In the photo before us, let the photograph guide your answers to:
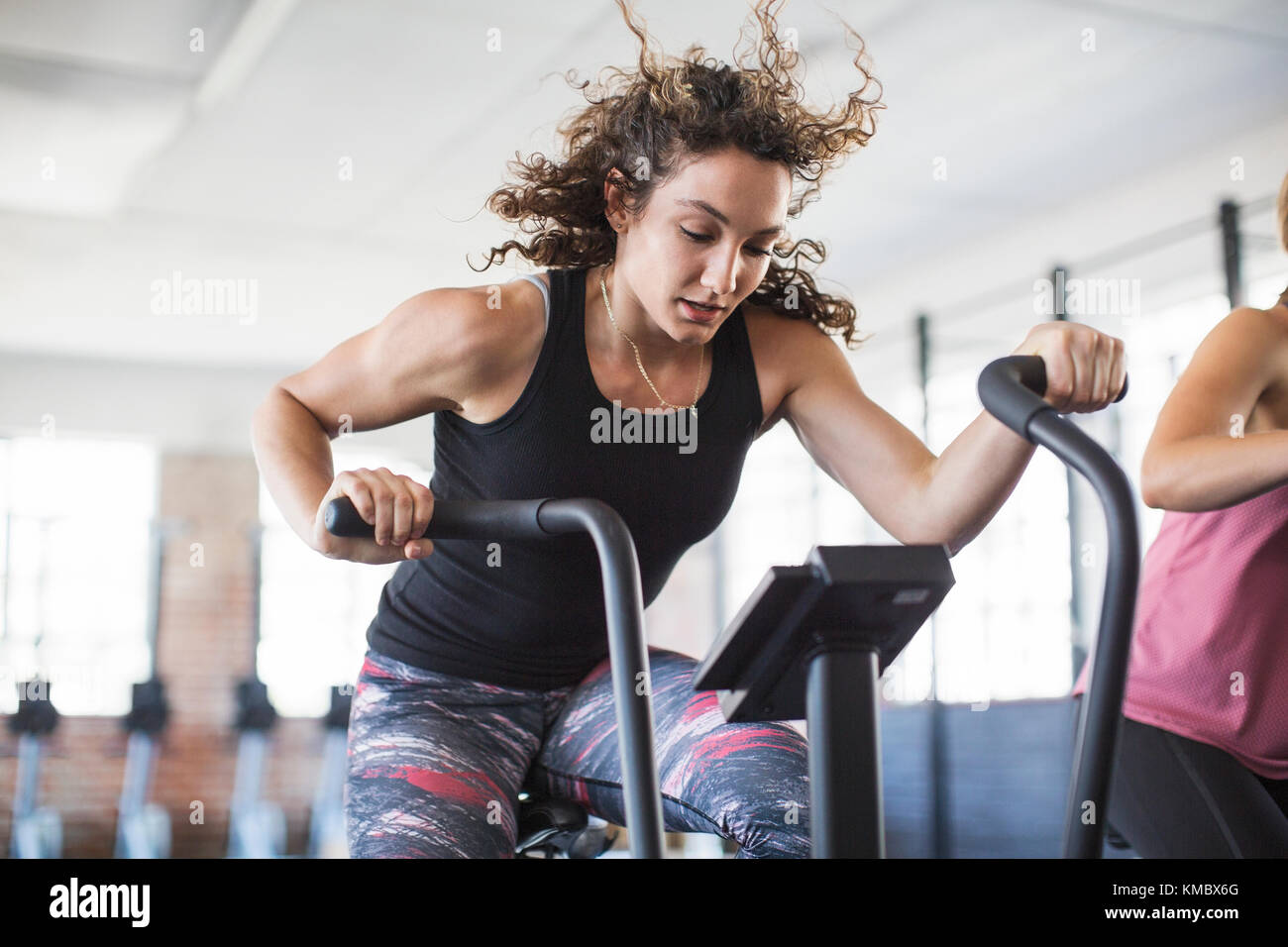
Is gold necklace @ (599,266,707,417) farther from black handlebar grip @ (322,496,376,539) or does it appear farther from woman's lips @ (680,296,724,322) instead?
black handlebar grip @ (322,496,376,539)

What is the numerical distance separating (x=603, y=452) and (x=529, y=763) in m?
0.38

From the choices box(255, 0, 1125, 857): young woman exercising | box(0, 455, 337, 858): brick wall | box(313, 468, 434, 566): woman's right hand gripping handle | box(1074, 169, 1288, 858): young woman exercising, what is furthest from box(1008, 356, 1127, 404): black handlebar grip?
box(0, 455, 337, 858): brick wall

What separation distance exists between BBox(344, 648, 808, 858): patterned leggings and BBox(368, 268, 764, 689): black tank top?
4cm

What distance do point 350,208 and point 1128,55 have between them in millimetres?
3003

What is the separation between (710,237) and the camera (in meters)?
1.33

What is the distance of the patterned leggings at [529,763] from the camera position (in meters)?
1.26

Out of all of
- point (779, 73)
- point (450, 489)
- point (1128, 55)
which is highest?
point (1128, 55)

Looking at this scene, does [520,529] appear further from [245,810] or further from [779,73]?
[245,810]

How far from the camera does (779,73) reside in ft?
5.16

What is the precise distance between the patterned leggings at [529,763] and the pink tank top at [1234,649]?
392 mm

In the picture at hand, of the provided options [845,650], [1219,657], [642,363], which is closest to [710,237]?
[642,363]

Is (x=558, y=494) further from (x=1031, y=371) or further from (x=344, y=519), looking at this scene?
(x=1031, y=371)

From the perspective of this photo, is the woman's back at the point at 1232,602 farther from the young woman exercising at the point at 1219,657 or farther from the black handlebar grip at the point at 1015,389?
the black handlebar grip at the point at 1015,389
